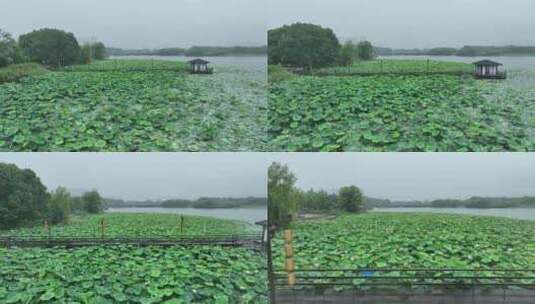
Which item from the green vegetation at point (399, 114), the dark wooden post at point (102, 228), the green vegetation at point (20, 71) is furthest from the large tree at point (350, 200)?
the green vegetation at point (20, 71)

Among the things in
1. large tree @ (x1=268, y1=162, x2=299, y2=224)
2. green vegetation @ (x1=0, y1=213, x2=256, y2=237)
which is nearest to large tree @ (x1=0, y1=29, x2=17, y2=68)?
green vegetation @ (x1=0, y1=213, x2=256, y2=237)

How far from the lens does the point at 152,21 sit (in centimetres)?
306

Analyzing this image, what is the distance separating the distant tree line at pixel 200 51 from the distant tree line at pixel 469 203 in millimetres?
970

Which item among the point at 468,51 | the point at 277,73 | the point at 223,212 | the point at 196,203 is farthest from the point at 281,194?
the point at 468,51

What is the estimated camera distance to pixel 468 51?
2984mm

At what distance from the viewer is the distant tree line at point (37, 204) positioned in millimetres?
3121

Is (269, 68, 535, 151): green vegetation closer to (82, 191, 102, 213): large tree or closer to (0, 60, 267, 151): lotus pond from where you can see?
(0, 60, 267, 151): lotus pond

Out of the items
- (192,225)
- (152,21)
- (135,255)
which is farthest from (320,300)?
(152,21)

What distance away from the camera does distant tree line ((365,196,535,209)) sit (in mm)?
2961

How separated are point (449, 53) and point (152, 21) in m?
1.55

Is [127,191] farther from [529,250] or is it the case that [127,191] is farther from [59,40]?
[529,250]

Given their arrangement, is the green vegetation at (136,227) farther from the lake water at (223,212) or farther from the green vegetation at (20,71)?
the green vegetation at (20,71)

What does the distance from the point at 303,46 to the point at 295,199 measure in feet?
2.59

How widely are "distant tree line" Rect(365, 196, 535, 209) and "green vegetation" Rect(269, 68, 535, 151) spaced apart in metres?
0.27
